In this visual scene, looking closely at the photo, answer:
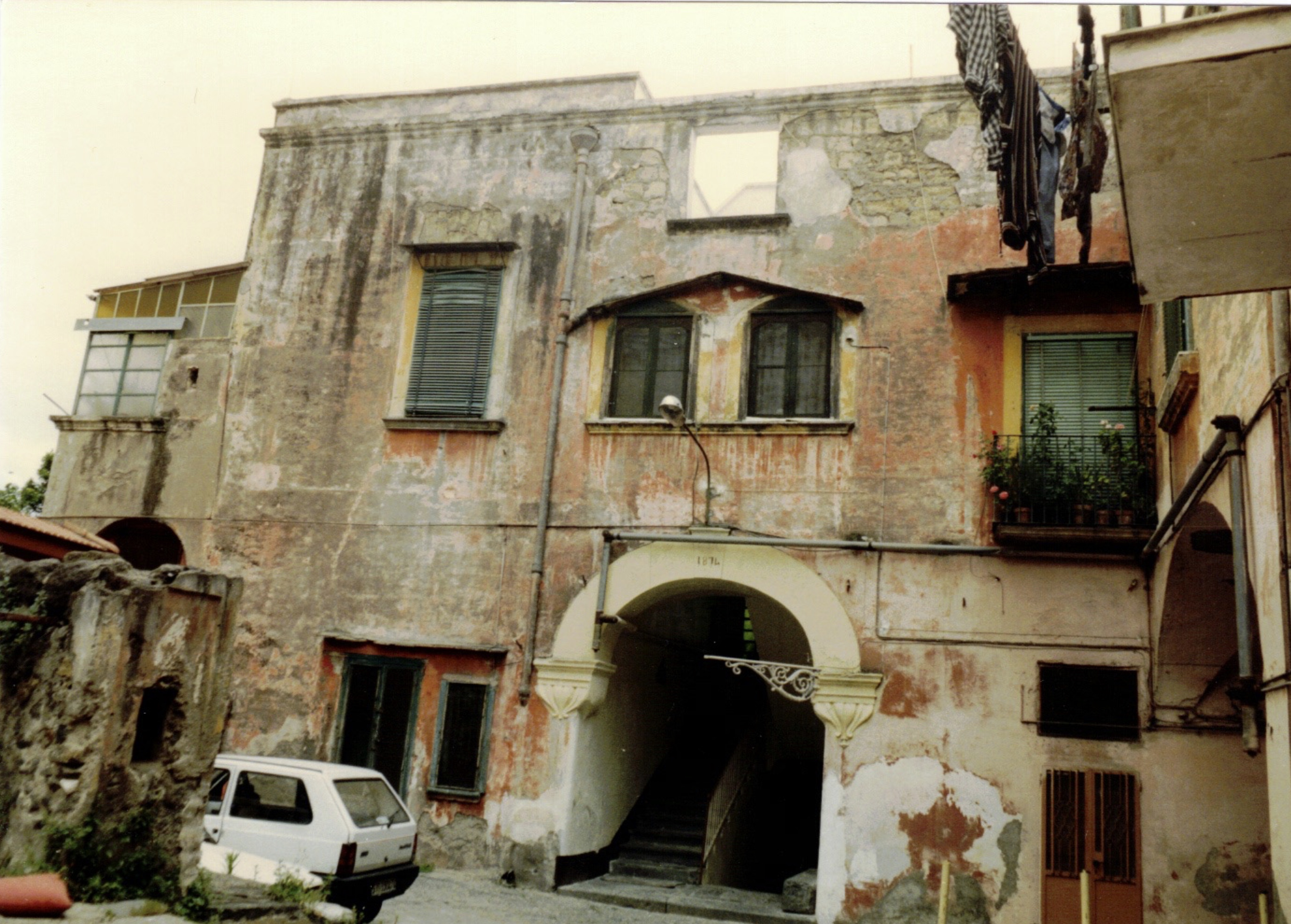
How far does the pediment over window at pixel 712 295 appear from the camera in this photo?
12.5 m

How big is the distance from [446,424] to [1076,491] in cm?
713

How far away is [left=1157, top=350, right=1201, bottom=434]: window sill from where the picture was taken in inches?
333

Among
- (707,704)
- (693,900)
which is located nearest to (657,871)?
(693,900)

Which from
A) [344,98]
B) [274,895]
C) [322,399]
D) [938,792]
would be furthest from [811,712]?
[344,98]

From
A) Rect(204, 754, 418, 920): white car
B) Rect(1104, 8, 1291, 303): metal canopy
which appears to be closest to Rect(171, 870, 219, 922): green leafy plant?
Rect(204, 754, 418, 920): white car

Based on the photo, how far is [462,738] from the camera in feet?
40.9

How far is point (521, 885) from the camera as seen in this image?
38.7ft

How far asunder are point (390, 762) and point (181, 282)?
282 inches

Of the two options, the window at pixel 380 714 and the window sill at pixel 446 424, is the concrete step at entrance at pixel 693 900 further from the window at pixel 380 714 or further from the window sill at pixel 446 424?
the window sill at pixel 446 424

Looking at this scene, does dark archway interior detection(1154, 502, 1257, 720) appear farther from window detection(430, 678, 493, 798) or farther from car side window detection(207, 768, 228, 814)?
car side window detection(207, 768, 228, 814)

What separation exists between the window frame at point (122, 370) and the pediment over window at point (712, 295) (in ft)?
18.7

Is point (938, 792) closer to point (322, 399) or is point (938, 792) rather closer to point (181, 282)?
point (322, 399)

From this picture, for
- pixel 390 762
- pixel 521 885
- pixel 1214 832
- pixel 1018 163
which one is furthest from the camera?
pixel 390 762

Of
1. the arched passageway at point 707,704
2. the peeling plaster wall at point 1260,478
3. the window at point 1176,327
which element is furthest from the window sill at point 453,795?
the window at point 1176,327
